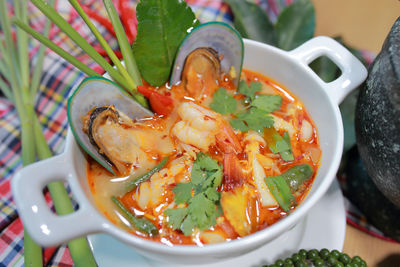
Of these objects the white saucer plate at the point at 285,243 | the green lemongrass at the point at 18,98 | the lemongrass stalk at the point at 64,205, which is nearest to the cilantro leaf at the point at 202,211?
the white saucer plate at the point at 285,243

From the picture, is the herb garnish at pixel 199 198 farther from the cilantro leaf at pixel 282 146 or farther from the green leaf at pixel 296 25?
the green leaf at pixel 296 25

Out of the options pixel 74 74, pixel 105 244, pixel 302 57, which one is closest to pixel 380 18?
pixel 302 57

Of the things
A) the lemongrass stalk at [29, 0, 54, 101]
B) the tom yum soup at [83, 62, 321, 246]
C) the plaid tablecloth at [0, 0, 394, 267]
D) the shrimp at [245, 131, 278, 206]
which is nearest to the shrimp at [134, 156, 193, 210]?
the tom yum soup at [83, 62, 321, 246]

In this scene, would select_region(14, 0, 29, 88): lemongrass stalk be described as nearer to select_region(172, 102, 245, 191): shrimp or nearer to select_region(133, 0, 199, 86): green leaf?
select_region(133, 0, 199, 86): green leaf

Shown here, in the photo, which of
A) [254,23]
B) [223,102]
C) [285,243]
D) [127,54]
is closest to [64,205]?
[127,54]

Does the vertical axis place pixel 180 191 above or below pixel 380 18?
above

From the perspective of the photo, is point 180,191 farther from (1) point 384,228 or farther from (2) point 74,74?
(2) point 74,74
